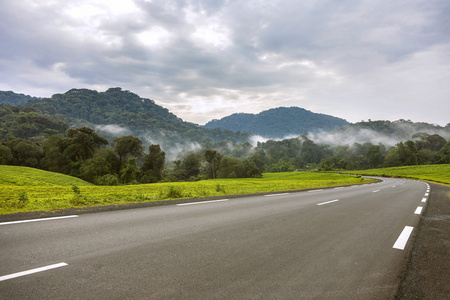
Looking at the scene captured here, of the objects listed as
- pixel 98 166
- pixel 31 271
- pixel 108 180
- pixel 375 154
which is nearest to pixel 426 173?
pixel 375 154

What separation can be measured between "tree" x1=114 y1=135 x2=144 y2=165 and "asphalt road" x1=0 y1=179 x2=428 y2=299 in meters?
54.5

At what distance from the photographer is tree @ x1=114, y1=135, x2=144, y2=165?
5772cm

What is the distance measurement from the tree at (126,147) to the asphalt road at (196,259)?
179 ft

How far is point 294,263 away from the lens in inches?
158

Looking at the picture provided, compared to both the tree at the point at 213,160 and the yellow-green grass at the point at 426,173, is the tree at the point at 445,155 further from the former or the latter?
the tree at the point at 213,160

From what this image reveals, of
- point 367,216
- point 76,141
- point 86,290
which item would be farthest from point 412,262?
point 76,141

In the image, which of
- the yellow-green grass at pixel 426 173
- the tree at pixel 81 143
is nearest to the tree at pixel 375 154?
the yellow-green grass at pixel 426 173

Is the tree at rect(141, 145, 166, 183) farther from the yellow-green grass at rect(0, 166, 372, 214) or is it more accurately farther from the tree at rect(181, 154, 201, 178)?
the tree at rect(181, 154, 201, 178)

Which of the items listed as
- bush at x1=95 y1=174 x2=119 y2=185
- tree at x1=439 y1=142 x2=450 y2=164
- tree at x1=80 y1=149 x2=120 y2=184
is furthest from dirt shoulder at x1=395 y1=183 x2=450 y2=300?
tree at x1=439 y1=142 x2=450 y2=164

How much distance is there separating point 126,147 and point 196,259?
58.6m

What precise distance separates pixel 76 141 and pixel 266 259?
64.5m

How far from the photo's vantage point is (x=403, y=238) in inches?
228

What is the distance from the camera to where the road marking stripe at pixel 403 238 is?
518 cm

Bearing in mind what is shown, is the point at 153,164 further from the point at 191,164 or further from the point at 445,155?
the point at 445,155
